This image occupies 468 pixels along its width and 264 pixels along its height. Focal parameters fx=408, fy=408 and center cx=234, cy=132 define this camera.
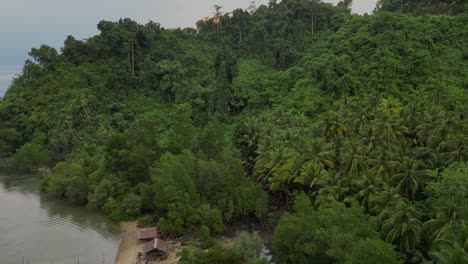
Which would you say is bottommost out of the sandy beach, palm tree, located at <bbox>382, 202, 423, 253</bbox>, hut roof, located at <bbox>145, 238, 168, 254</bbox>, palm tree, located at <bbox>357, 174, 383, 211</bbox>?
the sandy beach

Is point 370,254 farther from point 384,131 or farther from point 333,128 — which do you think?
point 333,128

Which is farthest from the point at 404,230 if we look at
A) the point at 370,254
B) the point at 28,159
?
the point at 28,159

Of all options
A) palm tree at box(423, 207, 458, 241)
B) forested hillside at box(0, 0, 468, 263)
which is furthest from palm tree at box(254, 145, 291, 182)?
palm tree at box(423, 207, 458, 241)

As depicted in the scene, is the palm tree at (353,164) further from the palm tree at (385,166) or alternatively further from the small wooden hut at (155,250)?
the small wooden hut at (155,250)

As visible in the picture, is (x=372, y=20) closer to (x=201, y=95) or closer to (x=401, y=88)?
(x=401, y=88)

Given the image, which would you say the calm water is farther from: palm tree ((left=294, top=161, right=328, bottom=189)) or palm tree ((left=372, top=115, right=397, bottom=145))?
palm tree ((left=372, top=115, right=397, bottom=145))

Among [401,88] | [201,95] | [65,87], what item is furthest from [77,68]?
[401,88]
